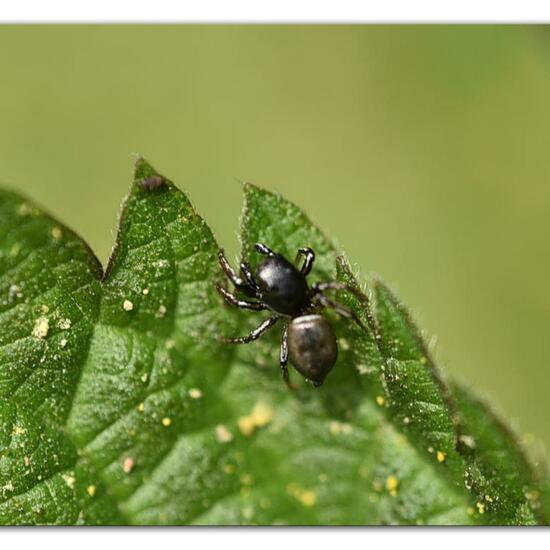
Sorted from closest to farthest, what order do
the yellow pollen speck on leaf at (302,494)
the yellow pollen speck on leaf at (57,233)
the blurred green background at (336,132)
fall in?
1. the yellow pollen speck on leaf at (57,233)
2. the yellow pollen speck on leaf at (302,494)
3. the blurred green background at (336,132)

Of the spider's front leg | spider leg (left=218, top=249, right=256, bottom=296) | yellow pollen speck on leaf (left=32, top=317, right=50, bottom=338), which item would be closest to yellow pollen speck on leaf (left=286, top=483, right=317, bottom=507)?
the spider's front leg

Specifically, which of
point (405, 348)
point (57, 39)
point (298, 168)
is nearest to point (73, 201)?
point (57, 39)

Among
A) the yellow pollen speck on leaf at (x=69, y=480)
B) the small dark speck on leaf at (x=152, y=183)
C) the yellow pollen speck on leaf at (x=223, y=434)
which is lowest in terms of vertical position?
the yellow pollen speck on leaf at (x=69, y=480)

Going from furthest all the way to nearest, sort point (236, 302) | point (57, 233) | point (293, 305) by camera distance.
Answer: point (293, 305) → point (236, 302) → point (57, 233)

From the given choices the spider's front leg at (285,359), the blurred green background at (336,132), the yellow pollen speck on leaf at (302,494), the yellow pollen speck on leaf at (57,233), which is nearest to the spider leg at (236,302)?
the spider's front leg at (285,359)

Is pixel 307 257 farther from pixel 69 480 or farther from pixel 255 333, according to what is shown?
pixel 69 480

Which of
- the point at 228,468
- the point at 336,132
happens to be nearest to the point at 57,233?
the point at 228,468

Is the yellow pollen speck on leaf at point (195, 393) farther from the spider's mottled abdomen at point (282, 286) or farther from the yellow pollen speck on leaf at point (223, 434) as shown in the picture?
the spider's mottled abdomen at point (282, 286)
